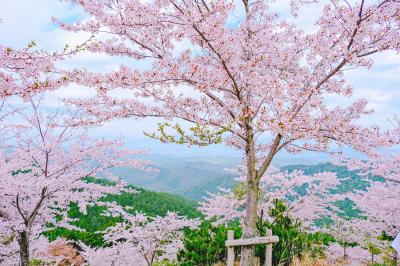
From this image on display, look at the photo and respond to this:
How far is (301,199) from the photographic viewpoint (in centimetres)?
1158

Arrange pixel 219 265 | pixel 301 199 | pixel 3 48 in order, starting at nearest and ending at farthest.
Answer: pixel 3 48 → pixel 219 265 → pixel 301 199

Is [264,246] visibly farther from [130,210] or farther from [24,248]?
[130,210]

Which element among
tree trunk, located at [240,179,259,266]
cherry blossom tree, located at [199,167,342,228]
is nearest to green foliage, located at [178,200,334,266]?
cherry blossom tree, located at [199,167,342,228]

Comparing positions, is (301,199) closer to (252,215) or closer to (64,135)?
(252,215)

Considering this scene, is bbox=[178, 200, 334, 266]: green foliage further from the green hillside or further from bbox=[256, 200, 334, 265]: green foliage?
the green hillside

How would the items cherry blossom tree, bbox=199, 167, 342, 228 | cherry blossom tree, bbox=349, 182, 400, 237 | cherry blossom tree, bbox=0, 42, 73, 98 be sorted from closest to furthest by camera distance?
cherry blossom tree, bbox=0, 42, 73, 98
cherry blossom tree, bbox=349, 182, 400, 237
cherry blossom tree, bbox=199, 167, 342, 228

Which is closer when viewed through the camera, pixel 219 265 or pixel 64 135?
pixel 64 135

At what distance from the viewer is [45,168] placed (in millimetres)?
8094

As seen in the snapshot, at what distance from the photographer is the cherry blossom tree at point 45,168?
7.64 m

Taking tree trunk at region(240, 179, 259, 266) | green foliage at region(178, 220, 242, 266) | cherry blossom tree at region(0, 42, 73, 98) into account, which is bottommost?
green foliage at region(178, 220, 242, 266)

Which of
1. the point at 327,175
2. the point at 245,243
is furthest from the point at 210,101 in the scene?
the point at 327,175

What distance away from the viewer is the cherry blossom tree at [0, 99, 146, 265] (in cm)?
764

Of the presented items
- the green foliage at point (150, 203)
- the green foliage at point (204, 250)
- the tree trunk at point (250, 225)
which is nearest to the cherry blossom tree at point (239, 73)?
the tree trunk at point (250, 225)

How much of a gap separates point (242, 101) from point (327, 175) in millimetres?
6313
